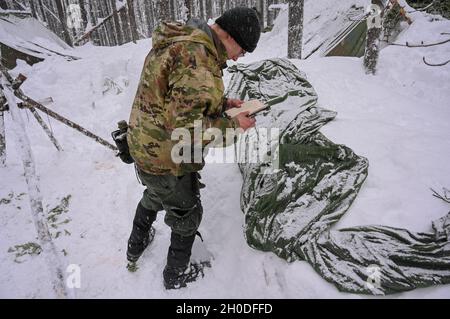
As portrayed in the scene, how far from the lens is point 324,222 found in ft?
8.16

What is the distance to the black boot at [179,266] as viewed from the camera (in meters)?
2.58

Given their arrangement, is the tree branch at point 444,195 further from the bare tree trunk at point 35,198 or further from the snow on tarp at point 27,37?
the snow on tarp at point 27,37

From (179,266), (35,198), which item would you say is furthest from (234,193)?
(35,198)

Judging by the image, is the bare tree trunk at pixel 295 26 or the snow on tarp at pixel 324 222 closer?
the snow on tarp at pixel 324 222

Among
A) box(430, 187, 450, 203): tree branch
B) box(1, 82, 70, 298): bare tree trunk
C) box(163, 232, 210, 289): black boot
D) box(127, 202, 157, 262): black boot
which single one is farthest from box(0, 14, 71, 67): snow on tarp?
box(430, 187, 450, 203): tree branch

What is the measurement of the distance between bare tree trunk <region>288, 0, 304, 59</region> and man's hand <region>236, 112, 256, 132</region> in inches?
267

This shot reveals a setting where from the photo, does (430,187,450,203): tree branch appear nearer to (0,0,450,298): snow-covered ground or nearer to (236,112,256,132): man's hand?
(0,0,450,298): snow-covered ground

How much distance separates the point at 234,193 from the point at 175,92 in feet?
6.02

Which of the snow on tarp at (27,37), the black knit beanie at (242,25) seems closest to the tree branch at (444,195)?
the black knit beanie at (242,25)

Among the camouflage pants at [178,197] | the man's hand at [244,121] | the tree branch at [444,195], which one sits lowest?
the tree branch at [444,195]

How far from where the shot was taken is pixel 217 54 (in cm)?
204

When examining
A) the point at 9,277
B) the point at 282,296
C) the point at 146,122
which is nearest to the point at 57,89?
the point at 9,277

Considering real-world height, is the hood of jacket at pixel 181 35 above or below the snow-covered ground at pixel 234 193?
above

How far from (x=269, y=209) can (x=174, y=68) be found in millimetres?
1504
